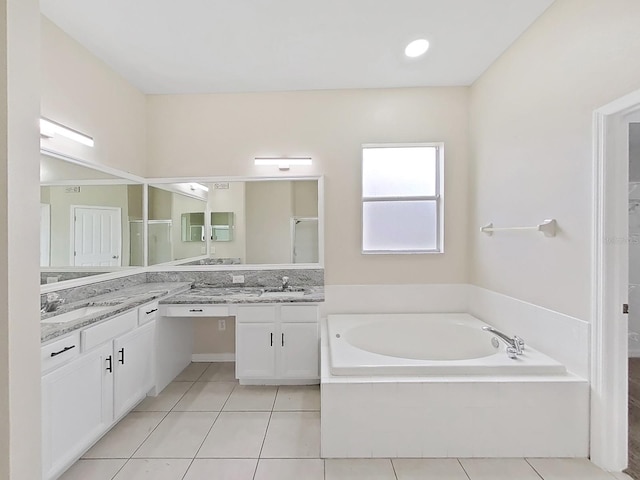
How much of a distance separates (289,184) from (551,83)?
2121 millimetres

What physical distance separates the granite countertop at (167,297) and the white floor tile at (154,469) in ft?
2.74

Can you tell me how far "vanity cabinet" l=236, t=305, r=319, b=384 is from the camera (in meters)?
2.76

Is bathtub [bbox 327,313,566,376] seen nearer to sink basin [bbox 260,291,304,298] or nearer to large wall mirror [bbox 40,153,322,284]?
sink basin [bbox 260,291,304,298]

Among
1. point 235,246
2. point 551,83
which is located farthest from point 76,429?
point 551,83

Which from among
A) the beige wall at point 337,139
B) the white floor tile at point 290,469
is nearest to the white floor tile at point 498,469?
the white floor tile at point 290,469

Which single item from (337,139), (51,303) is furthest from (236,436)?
(337,139)

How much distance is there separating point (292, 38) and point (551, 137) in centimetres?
184

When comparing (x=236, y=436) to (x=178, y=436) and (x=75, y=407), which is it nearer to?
(x=178, y=436)

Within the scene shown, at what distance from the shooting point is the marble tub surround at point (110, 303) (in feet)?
5.56

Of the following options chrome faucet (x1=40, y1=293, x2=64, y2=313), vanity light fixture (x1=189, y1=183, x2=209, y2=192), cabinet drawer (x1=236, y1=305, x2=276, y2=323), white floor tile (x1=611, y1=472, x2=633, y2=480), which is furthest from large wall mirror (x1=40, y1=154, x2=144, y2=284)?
white floor tile (x1=611, y1=472, x2=633, y2=480)

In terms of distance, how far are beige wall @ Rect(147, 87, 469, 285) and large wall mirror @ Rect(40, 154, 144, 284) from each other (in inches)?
24.9

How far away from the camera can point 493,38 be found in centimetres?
236

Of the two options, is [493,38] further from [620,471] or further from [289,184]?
[620,471]

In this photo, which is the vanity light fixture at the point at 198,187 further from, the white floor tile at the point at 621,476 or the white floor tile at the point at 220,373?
the white floor tile at the point at 621,476
